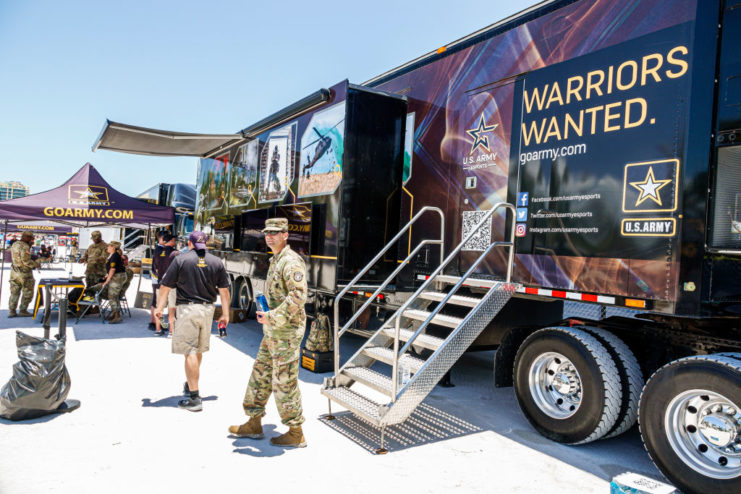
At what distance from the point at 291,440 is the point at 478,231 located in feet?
8.51

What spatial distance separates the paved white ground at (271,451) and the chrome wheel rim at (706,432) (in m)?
0.56

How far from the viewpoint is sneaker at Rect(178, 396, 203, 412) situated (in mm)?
4680

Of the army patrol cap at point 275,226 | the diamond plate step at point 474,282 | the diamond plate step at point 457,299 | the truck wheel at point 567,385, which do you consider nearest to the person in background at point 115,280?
the army patrol cap at point 275,226

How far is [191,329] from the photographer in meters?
4.77

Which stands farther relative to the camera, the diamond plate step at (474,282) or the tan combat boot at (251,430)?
the diamond plate step at (474,282)

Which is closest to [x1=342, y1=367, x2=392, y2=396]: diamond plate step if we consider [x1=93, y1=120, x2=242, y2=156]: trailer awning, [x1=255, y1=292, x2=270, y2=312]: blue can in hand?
[x1=255, y1=292, x2=270, y2=312]: blue can in hand

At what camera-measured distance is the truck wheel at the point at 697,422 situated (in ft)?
10.3

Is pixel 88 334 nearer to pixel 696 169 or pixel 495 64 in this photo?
pixel 495 64

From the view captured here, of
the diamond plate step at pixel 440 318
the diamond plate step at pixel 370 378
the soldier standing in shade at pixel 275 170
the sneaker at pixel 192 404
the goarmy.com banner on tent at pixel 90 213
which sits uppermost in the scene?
the soldier standing in shade at pixel 275 170

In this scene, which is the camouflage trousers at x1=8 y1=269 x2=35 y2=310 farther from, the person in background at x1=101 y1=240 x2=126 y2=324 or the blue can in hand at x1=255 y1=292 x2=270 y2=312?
the blue can in hand at x1=255 y1=292 x2=270 y2=312

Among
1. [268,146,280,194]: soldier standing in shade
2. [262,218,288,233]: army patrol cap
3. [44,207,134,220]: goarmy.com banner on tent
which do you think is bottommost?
[262,218,288,233]: army patrol cap

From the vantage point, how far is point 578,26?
423cm

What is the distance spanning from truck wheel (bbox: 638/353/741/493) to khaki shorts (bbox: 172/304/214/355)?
3869 millimetres

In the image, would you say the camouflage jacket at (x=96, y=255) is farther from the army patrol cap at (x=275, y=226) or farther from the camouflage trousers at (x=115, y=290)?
the army patrol cap at (x=275, y=226)
